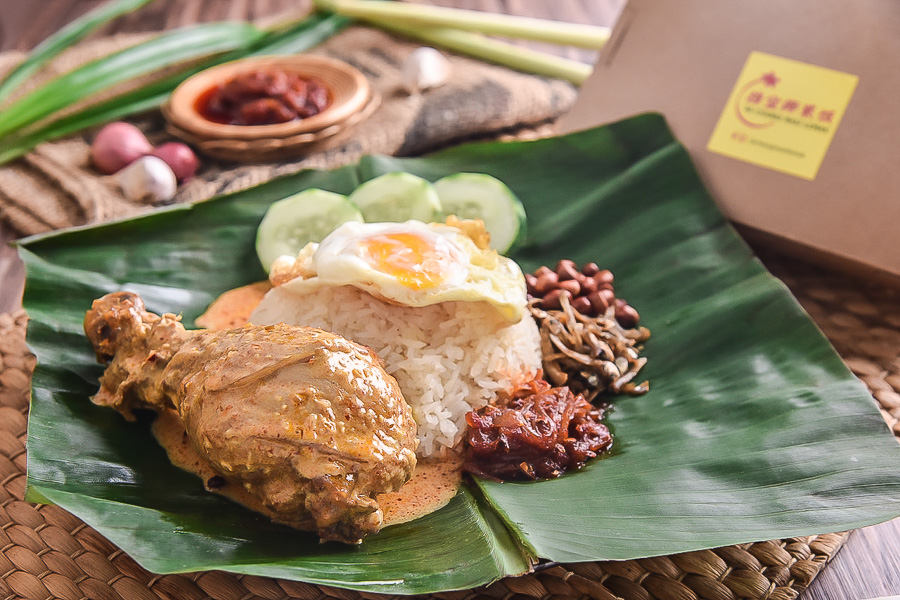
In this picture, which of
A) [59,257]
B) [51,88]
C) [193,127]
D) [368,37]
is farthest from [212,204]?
[368,37]

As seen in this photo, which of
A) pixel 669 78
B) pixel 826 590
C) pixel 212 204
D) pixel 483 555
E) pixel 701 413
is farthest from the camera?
pixel 669 78

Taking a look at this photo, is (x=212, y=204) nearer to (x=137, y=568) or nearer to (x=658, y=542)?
(x=137, y=568)

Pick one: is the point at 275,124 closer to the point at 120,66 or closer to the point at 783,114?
the point at 120,66

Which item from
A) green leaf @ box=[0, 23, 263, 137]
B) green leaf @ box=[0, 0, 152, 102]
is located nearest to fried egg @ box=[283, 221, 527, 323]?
green leaf @ box=[0, 23, 263, 137]

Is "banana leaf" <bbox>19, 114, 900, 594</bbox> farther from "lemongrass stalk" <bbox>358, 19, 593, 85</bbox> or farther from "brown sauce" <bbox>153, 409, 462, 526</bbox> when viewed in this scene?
"lemongrass stalk" <bbox>358, 19, 593, 85</bbox>

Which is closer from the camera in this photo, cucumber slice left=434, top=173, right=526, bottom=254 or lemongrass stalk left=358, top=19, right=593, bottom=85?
cucumber slice left=434, top=173, right=526, bottom=254
